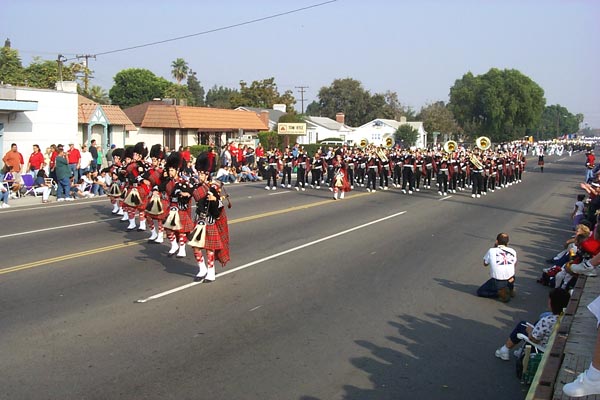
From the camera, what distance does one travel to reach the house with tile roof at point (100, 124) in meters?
34.9

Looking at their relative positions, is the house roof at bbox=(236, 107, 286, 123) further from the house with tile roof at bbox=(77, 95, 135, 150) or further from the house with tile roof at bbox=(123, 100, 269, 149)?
the house with tile roof at bbox=(77, 95, 135, 150)

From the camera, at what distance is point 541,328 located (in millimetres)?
7051

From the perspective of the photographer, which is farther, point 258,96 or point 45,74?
point 258,96

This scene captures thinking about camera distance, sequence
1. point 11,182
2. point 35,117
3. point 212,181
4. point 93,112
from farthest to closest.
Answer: point 93,112
point 35,117
point 11,182
point 212,181

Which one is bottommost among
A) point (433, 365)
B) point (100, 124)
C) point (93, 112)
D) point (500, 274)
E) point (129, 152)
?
point (433, 365)

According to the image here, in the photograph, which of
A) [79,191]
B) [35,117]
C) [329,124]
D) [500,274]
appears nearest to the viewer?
[500,274]

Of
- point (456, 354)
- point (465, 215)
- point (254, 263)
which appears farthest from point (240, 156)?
point (456, 354)

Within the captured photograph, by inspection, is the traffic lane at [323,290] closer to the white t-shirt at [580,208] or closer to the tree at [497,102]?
the white t-shirt at [580,208]

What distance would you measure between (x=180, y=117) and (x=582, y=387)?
148ft

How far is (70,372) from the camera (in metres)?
6.57

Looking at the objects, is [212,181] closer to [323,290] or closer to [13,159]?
[323,290]

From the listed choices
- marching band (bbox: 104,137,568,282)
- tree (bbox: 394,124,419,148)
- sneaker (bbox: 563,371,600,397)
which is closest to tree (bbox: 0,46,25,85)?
marching band (bbox: 104,137,568,282)

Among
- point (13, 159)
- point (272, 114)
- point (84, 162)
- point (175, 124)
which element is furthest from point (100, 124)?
point (272, 114)

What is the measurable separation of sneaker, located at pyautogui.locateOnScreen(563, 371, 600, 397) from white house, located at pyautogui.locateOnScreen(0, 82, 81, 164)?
80.5 feet
